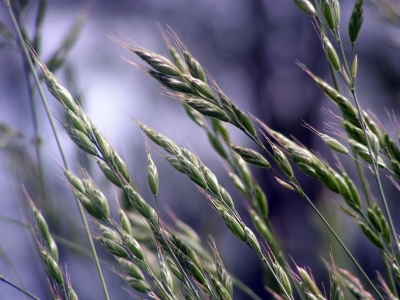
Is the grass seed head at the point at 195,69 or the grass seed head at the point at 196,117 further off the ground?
the grass seed head at the point at 195,69

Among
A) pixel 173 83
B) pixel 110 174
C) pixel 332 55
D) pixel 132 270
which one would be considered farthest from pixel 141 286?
pixel 332 55

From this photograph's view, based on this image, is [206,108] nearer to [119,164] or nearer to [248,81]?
[119,164]

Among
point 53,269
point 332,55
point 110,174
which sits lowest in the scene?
point 53,269

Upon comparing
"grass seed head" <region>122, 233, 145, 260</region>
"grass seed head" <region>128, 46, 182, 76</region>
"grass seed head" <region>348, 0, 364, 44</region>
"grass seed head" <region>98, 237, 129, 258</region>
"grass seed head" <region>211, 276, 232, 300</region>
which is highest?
"grass seed head" <region>348, 0, 364, 44</region>

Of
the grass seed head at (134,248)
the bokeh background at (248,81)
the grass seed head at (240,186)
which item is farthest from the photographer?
the bokeh background at (248,81)

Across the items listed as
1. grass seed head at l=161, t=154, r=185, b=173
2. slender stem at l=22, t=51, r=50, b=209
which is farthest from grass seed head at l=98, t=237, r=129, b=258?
slender stem at l=22, t=51, r=50, b=209

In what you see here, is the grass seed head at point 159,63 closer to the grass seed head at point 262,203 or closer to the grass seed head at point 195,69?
the grass seed head at point 195,69

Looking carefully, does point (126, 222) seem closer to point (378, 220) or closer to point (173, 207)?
point (378, 220)

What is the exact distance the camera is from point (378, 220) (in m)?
0.53

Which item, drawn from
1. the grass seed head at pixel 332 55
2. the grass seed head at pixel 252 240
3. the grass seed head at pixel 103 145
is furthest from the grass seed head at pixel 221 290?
the grass seed head at pixel 332 55

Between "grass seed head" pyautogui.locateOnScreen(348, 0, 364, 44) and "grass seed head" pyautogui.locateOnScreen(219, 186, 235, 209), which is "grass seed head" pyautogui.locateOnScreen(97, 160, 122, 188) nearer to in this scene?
"grass seed head" pyautogui.locateOnScreen(219, 186, 235, 209)

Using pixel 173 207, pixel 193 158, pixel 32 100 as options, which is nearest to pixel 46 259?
pixel 193 158

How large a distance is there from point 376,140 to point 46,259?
412 millimetres

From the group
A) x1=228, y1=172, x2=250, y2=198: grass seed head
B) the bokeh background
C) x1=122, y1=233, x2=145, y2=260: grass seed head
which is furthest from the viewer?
the bokeh background
